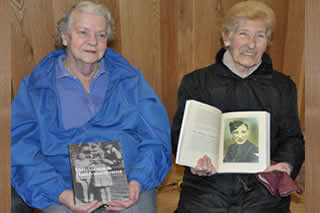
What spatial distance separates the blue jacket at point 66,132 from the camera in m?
1.46

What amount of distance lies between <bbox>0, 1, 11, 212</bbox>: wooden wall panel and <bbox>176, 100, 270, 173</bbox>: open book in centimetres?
124

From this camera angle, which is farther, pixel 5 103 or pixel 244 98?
pixel 244 98

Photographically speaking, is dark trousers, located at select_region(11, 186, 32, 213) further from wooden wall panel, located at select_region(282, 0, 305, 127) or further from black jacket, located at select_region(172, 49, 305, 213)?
wooden wall panel, located at select_region(282, 0, 305, 127)

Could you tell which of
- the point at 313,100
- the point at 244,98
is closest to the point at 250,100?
the point at 244,98

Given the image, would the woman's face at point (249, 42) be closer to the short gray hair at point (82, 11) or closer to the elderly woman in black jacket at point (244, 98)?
the elderly woman in black jacket at point (244, 98)

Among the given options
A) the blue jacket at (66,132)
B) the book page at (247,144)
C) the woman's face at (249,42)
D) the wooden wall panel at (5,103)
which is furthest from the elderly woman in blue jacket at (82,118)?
the wooden wall panel at (5,103)

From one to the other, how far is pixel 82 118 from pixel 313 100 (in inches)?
57.8

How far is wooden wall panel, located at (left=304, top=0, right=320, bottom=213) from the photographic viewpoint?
21 cm

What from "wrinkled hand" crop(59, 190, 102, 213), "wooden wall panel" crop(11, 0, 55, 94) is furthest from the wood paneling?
"wrinkled hand" crop(59, 190, 102, 213)

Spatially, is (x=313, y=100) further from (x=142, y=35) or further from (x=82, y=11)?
(x=142, y=35)

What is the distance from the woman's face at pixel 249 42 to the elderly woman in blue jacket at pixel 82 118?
→ 19.9 inches

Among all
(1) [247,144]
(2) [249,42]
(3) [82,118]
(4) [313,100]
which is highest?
(2) [249,42]

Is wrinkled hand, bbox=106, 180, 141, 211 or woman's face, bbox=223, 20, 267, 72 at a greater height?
woman's face, bbox=223, 20, 267, 72

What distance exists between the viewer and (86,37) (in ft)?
5.48
